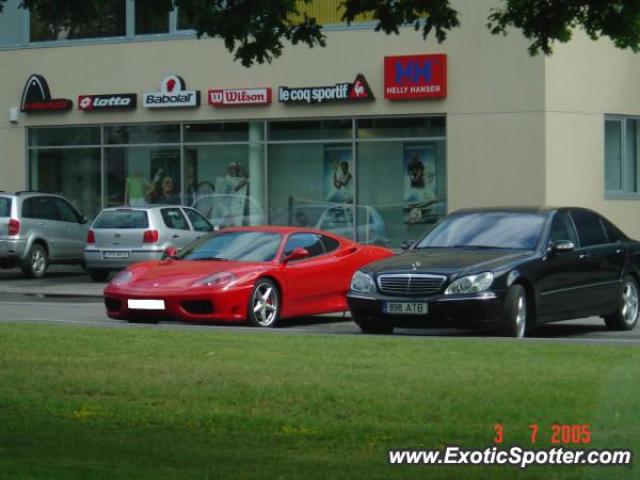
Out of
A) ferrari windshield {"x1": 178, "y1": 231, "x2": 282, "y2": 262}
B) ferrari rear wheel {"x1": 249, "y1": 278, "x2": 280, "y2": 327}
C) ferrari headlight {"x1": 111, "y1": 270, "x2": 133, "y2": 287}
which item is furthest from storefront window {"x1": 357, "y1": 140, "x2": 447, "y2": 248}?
ferrari headlight {"x1": 111, "y1": 270, "x2": 133, "y2": 287}

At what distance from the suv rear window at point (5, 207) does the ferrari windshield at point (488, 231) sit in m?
14.2

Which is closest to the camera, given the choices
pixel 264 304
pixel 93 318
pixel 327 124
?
pixel 264 304

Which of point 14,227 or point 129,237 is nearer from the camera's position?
point 129,237

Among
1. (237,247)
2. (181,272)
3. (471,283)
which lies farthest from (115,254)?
(471,283)

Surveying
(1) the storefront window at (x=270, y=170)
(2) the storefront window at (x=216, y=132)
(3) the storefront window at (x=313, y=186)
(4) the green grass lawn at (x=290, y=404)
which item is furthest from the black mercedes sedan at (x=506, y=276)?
(2) the storefront window at (x=216, y=132)

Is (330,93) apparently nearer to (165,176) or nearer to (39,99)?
(165,176)

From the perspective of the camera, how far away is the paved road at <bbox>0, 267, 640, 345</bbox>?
55.6 ft

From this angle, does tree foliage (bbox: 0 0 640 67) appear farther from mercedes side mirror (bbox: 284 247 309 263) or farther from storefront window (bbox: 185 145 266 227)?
storefront window (bbox: 185 145 266 227)

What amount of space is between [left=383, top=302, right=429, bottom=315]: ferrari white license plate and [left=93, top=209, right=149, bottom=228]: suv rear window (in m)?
13.5

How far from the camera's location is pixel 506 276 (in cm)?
1572

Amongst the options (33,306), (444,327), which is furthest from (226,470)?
(33,306)

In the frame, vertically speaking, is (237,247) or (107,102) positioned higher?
(107,102)

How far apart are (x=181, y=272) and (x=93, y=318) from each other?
2189 mm

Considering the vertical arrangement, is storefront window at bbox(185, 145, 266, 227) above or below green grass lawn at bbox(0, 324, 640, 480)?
above
